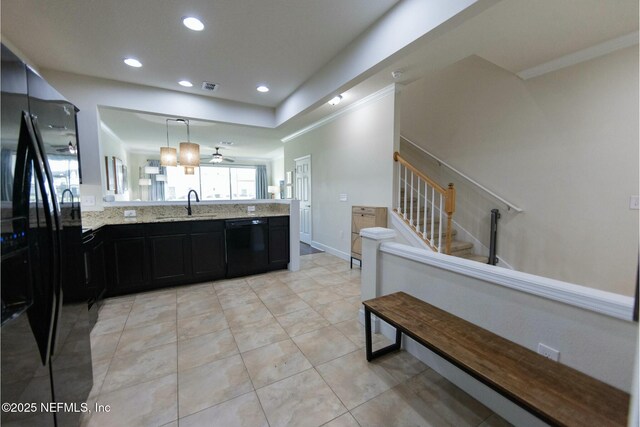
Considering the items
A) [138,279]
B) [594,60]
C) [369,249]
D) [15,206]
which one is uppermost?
[594,60]

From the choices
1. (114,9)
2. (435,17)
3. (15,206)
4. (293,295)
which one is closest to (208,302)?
(293,295)

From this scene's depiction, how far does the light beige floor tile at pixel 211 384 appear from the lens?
1.57m

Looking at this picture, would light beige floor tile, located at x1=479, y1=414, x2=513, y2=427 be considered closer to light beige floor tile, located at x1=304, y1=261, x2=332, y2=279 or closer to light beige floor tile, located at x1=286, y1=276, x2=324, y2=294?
light beige floor tile, located at x1=286, y1=276, x2=324, y2=294

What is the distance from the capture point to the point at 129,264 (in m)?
3.12

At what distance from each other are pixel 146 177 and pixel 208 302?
7.89 m

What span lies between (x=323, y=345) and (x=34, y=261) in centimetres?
186

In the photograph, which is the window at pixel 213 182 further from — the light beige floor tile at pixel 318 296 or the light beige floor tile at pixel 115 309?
the light beige floor tile at pixel 318 296

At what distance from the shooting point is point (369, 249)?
2.30 meters

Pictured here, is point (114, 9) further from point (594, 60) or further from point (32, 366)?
point (594, 60)

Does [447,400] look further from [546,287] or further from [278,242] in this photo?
[278,242]

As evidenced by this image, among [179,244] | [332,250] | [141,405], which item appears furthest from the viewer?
[332,250]

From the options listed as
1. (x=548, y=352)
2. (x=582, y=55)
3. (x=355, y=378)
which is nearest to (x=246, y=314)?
(x=355, y=378)

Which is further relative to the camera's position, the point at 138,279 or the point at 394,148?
the point at 394,148

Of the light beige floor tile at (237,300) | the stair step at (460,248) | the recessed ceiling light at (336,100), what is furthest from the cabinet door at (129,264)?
the stair step at (460,248)
